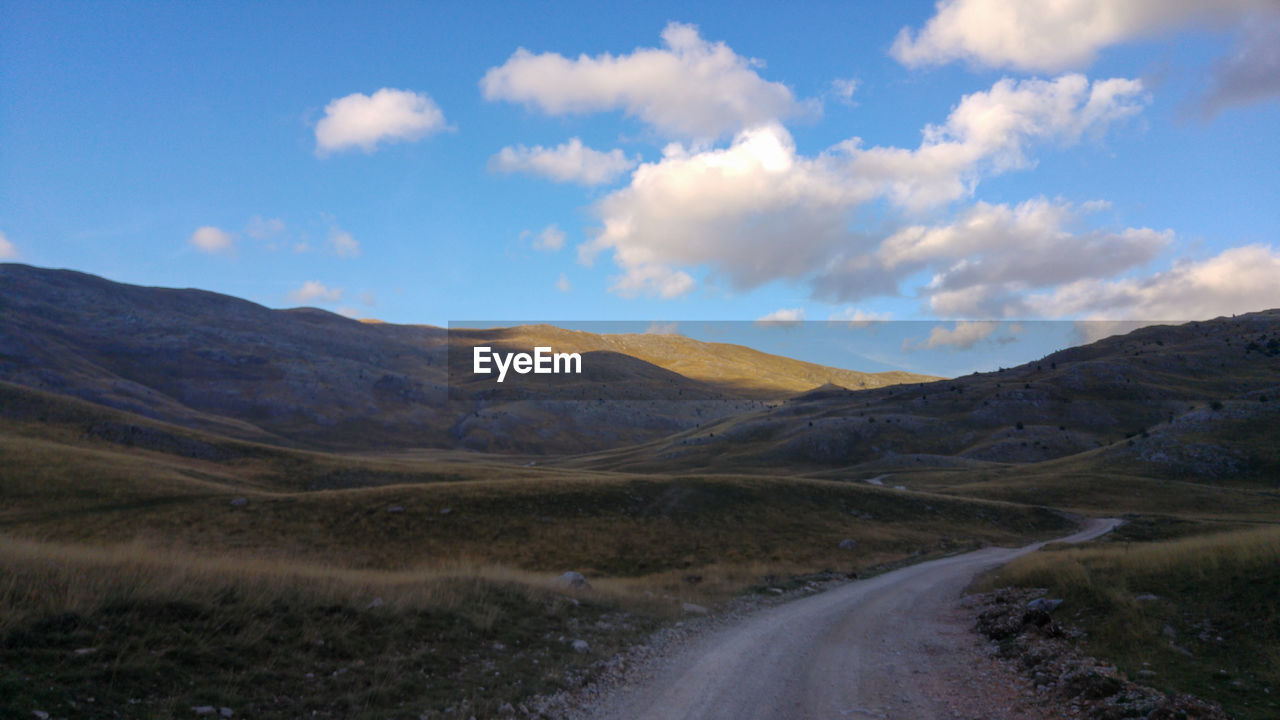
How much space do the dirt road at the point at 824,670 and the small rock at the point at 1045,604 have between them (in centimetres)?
191

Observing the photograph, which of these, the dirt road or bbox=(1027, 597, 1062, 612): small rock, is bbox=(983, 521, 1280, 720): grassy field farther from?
the dirt road

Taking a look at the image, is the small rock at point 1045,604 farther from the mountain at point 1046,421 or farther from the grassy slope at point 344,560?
the mountain at point 1046,421

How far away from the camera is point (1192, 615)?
43.1 ft

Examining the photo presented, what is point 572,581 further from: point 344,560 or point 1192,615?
point 1192,615

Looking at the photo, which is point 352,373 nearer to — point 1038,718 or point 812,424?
point 812,424

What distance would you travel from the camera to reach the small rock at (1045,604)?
52.7 feet

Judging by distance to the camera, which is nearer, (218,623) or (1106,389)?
(218,623)

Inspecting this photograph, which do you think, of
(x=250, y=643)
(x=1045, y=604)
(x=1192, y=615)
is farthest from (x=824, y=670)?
(x=250, y=643)

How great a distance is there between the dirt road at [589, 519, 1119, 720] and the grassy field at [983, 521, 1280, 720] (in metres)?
2.81

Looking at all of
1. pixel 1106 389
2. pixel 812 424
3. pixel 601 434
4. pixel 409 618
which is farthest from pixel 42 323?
pixel 1106 389

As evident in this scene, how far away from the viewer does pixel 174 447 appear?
172 ft

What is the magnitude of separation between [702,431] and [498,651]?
11436 centimetres

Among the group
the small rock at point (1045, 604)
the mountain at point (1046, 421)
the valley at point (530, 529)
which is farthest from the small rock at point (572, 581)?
the mountain at point (1046, 421)

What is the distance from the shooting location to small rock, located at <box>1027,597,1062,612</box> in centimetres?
1608
